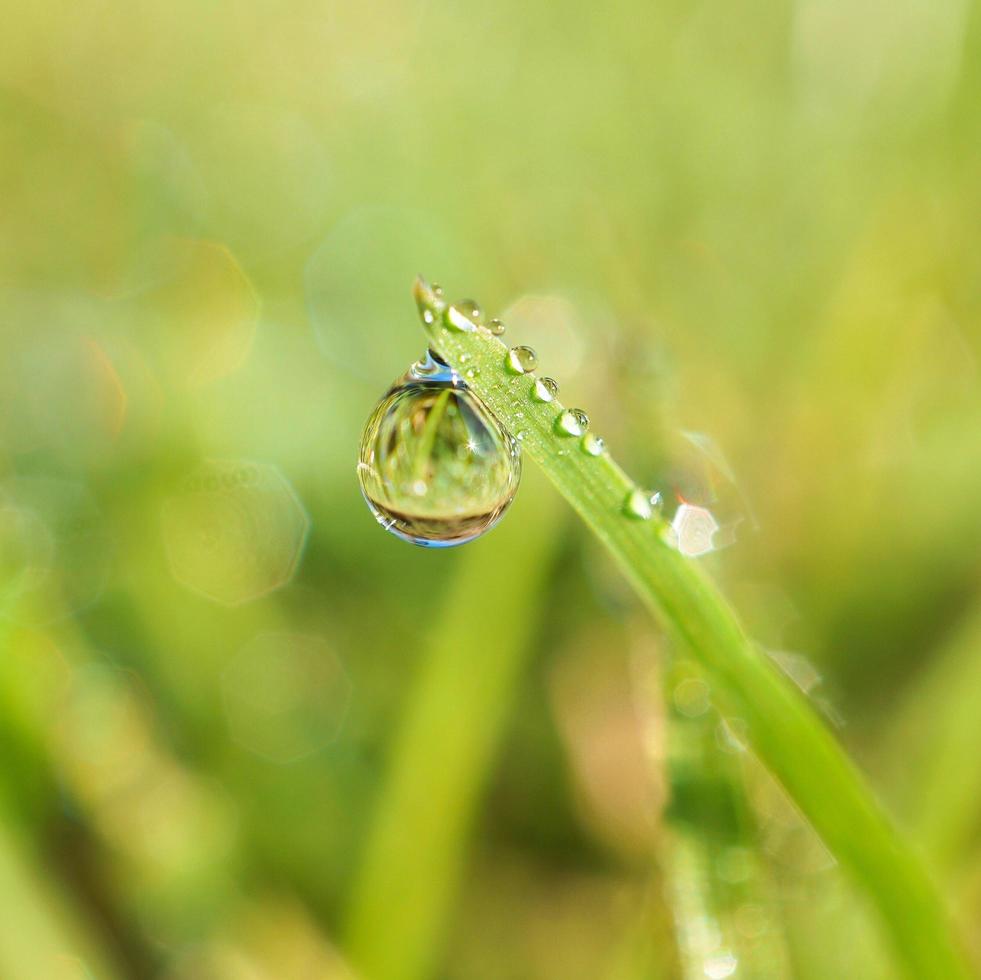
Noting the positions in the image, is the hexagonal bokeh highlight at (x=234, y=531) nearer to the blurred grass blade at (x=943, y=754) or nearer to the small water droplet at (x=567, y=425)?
the blurred grass blade at (x=943, y=754)

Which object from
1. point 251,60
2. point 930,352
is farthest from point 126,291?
point 930,352

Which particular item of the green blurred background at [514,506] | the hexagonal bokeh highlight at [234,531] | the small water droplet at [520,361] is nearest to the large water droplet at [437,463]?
the small water droplet at [520,361]

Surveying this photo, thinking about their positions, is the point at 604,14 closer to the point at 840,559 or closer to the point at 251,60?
the point at 251,60

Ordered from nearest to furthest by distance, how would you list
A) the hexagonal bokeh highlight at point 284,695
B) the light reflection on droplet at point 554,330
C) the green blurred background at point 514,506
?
1. the green blurred background at point 514,506
2. the hexagonal bokeh highlight at point 284,695
3. the light reflection on droplet at point 554,330

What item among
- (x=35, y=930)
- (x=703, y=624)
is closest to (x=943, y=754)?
(x=703, y=624)

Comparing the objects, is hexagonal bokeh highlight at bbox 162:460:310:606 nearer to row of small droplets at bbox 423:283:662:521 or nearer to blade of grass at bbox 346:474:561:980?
blade of grass at bbox 346:474:561:980

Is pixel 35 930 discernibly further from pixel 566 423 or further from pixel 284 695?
pixel 566 423

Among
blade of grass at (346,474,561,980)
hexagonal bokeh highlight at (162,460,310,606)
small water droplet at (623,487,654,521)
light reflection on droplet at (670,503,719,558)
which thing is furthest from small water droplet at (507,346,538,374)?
hexagonal bokeh highlight at (162,460,310,606)
